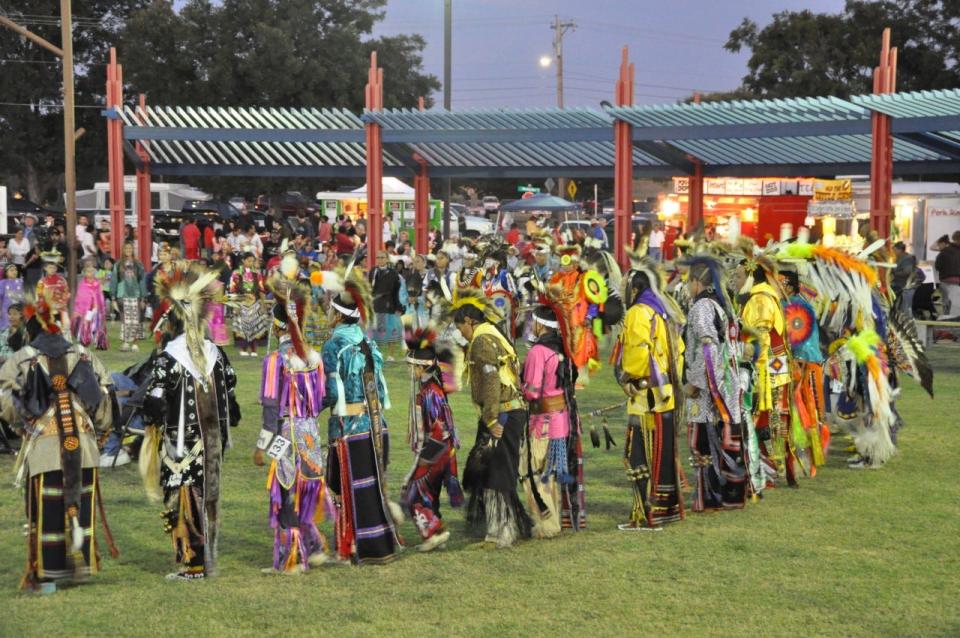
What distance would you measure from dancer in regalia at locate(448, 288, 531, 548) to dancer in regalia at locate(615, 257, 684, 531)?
86cm

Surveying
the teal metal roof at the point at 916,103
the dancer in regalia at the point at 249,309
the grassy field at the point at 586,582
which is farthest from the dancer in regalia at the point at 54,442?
the teal metal roof at the point at 916,103

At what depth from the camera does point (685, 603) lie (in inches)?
265

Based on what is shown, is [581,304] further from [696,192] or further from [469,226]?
[469,226]

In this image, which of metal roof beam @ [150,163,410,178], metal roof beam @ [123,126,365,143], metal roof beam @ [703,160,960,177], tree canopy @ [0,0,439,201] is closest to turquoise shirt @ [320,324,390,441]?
metal roof beam @ [123,126,365,143]

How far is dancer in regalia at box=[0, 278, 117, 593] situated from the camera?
700 cm

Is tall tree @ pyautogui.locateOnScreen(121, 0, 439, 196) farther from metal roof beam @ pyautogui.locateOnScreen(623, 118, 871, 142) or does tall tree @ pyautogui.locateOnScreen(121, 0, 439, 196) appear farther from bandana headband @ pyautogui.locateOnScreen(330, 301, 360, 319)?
bandana headband @ pyautogui.locateOnScreen(330, 301, 360, 319)

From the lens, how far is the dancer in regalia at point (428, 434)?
7.87 metres

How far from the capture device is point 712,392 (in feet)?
28.2

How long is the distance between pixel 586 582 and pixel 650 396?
1.60 metres

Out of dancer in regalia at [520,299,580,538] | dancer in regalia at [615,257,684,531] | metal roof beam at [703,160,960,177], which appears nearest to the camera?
dancer in regalia at [520,299,580,538]

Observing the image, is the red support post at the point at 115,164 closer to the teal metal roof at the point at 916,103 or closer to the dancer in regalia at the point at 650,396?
the teal metal roof at the point at 916,103

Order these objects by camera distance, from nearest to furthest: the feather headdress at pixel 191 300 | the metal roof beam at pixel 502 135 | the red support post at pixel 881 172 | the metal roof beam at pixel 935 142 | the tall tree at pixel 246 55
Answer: the feather headdress at pixel 191 300
the red support post at pixel 881 172
the metal roof beam at pixel 935 142
the metal roof beam at pixel 502 135
the tall tree at pixel 246 55

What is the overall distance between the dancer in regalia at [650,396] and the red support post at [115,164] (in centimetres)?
1735

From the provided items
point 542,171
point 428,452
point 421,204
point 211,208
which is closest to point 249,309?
point 421,204
